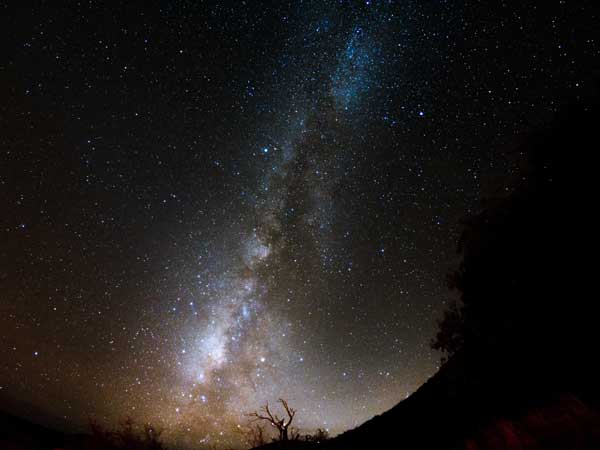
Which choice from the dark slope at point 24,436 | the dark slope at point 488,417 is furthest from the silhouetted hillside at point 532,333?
the dark slope at point 24,436

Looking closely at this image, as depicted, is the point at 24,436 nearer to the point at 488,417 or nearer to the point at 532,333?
the point at 488,417

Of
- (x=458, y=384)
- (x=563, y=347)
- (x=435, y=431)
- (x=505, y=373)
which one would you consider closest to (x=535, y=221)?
(x=563, y=347)

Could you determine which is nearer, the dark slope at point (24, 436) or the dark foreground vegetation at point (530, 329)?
the dark foreground vegetation at point (530, 329)

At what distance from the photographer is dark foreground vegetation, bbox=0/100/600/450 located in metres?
7.21

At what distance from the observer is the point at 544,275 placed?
26.3 feet

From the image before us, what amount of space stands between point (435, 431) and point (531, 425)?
212cm

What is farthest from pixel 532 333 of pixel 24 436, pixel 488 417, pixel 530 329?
pixel 24 436

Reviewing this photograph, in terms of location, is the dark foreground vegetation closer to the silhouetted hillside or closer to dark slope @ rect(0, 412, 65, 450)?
the silhouetted hillside

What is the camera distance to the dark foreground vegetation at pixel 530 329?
7211 mm

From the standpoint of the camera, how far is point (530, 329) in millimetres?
7781

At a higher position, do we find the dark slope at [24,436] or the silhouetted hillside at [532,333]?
the dark slope at [24,436]

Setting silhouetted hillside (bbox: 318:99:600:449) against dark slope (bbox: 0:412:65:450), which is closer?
silhouetted hillside (bbox: 318:99:600:449)

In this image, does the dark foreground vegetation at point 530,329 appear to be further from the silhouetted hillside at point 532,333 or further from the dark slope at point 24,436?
the dark slope at point 24,436

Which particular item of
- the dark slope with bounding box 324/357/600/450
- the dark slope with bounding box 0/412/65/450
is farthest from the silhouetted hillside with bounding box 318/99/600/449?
the dark slope with bounding box 0/412/65/450
